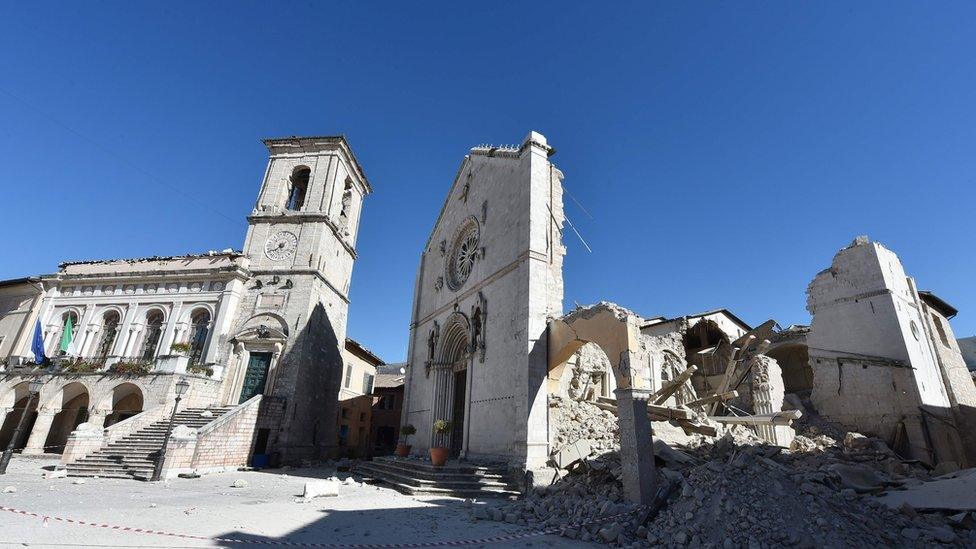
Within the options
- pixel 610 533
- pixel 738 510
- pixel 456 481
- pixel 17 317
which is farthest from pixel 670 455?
pixel 17 317

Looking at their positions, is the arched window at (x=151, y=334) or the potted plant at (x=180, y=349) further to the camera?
the arched window at (x=151, y=334)

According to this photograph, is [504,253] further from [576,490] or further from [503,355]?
[576,490]

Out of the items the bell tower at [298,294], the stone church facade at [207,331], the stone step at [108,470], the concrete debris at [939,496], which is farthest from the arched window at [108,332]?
the concrete debris at [939,496]

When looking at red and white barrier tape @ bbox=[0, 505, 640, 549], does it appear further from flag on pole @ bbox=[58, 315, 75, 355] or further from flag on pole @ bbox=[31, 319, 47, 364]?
flag on pole @ bbox=[31, 319, 47, 364]

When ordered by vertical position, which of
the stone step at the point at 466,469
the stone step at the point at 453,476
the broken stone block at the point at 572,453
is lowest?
the stone step at the point at 453,476

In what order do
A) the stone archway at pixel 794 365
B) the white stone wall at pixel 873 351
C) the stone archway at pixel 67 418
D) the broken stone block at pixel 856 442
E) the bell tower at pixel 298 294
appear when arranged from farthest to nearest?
the stone archway at pixel 794 365
the stone archway at pixel 67 418
the bell tower at pixel 298 294
the white stone wall at pixel 873 351
the broken stone block at pixel 856 442

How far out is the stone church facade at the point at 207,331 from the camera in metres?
19.0

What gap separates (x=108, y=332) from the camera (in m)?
22.0

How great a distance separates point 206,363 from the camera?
65.3ft

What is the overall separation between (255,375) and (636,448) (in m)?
18.0

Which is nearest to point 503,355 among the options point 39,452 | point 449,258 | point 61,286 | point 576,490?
point 576,490

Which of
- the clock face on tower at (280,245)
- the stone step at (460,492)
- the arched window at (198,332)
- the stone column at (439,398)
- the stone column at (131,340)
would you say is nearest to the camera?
the stone step at (460,492)

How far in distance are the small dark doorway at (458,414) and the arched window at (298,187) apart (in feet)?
47.8

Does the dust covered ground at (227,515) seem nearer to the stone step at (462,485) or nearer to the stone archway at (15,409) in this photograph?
the stone step at (462,485)
